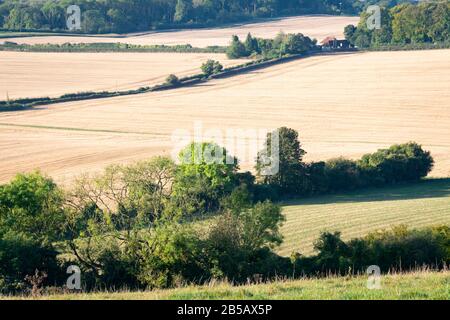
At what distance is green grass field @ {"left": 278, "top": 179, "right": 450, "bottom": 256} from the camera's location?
3134 centimetres

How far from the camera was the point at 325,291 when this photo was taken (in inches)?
584

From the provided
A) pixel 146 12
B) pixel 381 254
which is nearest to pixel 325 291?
pixel 381 254

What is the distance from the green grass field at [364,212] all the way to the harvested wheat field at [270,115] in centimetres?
499

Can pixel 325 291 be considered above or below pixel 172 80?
above

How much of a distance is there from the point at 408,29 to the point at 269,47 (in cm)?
1903

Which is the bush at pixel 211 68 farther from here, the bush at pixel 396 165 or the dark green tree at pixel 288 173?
the dark green tree at pixel 288 173

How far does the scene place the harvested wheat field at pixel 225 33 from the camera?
11712cm

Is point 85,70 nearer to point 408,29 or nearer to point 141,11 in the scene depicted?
point 141,11

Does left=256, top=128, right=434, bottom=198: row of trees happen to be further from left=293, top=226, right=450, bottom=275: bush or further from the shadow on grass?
left=293, top=226, right=450, bottom=275: bush

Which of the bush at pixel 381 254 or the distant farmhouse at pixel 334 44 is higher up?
the distant farmhouse at pixel 334 44

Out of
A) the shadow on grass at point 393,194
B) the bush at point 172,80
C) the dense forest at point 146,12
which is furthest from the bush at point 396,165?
the dense forest at point 146,12
